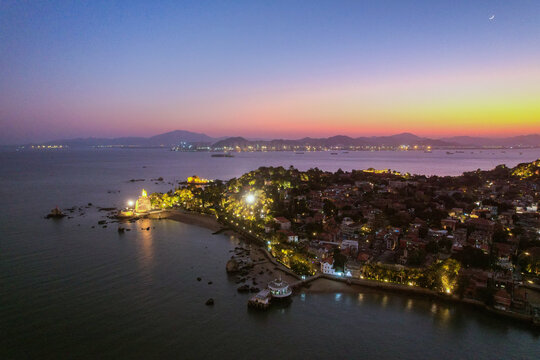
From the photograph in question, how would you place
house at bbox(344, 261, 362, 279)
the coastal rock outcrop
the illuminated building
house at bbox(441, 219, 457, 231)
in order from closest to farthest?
house at bbox(344, 261, 362, 279)
the coastal rock outcrop
house at bbox(441, 219, 457, 231)
the illuminated building

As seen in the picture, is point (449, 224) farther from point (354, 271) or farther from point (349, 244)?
point (354, 271)

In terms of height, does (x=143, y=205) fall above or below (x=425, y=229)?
above

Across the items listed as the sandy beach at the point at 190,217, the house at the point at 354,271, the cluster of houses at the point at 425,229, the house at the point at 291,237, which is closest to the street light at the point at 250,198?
the cluster of houses at the point at 425,229

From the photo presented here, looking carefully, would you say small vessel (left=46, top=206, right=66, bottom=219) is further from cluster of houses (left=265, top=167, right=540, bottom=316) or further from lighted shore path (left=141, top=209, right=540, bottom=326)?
lighted shore path (left=141, top=209, right=540, bottom=326)

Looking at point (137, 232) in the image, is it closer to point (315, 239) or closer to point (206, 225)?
point (206, 225)

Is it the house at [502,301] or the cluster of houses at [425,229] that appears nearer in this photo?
the house at [502,301]

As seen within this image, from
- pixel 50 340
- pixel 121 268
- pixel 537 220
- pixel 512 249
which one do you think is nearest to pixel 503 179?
pixel 537 220

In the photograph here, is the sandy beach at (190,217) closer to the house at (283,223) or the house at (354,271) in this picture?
the house at (283,223)

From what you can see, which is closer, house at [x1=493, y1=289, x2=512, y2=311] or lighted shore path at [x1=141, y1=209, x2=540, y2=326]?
house at [x1=493, y1=289, x2=512, y2=311]

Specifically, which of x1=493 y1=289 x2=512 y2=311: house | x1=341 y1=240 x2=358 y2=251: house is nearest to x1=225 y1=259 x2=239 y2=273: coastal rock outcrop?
x1=341 y1=240 x2=358 y2=251: house

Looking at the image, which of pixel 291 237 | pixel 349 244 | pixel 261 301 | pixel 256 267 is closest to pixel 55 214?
pixel 256 267

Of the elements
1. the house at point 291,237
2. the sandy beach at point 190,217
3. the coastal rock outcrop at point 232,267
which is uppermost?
the house at point 291,237
